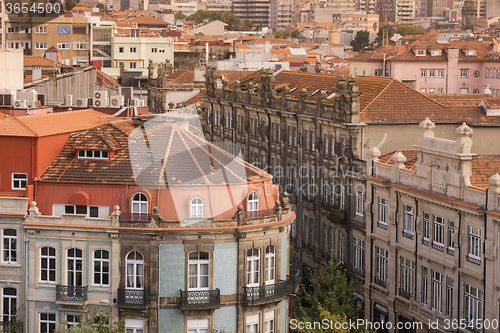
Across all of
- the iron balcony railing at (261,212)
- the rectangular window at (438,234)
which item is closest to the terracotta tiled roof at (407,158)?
the rectangular window at (438,234)

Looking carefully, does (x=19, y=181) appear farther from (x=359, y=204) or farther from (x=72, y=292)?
(x=359, y=204)

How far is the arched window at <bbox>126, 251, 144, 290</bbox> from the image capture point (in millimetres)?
59531

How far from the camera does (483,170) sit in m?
66.2

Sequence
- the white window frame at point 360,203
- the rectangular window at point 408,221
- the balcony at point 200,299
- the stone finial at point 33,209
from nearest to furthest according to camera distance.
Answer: the balcony at point 200,299, the stone finial at point 33,209, the rectangular window at point 408,221, the white window frame at point 360,203

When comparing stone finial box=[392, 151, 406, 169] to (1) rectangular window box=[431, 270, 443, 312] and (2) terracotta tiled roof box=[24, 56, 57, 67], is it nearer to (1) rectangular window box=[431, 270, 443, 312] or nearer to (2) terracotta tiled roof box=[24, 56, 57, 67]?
(1) rectangular window box=[431, 270, 443, 312]

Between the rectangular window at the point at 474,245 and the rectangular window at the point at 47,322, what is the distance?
2096 centimetres

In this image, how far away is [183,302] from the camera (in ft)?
193

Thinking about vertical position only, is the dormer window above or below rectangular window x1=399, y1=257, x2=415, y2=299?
above

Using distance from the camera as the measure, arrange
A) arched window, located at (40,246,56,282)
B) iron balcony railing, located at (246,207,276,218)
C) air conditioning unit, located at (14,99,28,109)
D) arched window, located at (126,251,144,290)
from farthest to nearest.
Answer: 1. air conditioning unit, located at (14,99,28,109)
2. iron balcony railing, located at (246,207,276,218)
3. arched window, located at (40,246,56,282)
4. arched window, located at (126,251,144,290)

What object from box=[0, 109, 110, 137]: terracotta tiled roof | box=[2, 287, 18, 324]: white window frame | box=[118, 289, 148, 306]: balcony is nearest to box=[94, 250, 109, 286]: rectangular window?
box=[118, 289, 148, 306]: balcony

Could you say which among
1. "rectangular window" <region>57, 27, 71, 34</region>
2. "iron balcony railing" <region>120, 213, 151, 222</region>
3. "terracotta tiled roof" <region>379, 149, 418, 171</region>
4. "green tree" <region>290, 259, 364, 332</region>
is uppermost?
"rectangular window" <region>57, 27, 71, 34</region>

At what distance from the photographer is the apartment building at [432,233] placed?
6288 centimetres

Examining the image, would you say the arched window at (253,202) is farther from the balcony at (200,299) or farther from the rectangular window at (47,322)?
the rectangular window at (47,322)

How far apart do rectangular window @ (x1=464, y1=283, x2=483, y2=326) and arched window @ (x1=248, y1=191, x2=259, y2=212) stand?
11.8 meters
